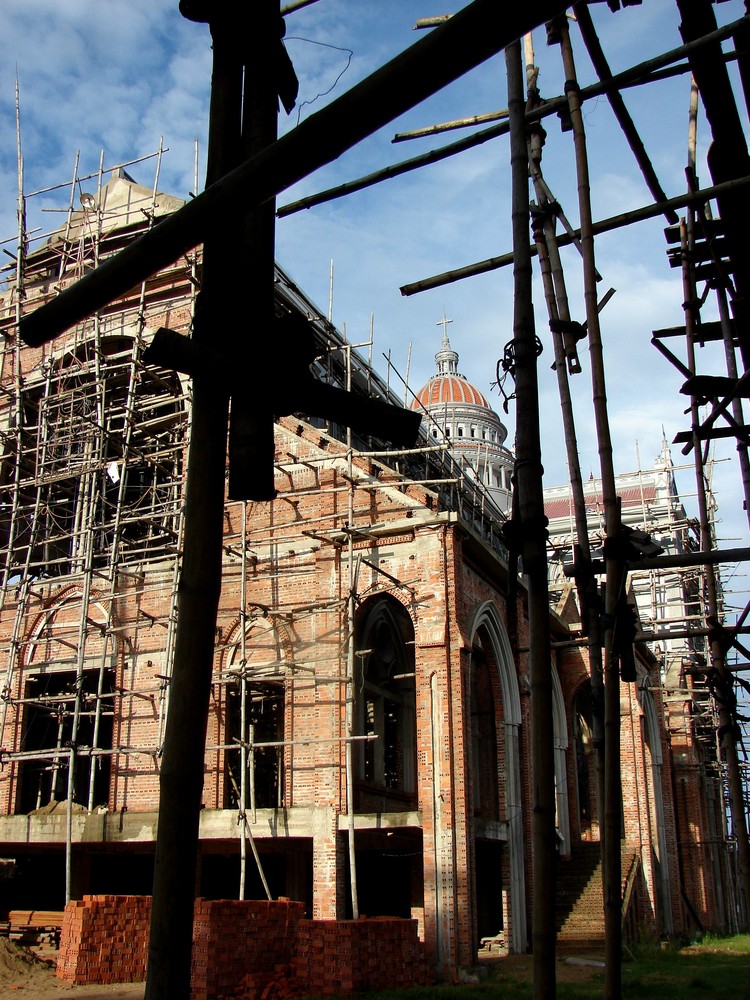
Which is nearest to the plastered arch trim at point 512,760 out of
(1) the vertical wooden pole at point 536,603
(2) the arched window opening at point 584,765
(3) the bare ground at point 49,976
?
(3) the bare ground at point 49,976

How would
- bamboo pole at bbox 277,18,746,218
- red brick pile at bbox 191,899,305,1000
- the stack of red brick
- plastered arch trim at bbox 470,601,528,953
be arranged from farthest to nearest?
plastered arch trim at bbox 470,601,528,953
the stack of red brick
red brick pile at bbox 191,899,305,1000
bamboo pole at bbox 277,18,746,218

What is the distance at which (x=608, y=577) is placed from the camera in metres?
7.33

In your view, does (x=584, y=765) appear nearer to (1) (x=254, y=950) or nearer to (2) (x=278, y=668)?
(2) (x=278, y=668)

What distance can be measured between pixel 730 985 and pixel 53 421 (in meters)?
17.6

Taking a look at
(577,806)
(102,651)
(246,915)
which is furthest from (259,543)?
(577,806)

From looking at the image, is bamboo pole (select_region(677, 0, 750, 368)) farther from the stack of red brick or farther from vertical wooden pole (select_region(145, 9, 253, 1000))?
the stack of red brick

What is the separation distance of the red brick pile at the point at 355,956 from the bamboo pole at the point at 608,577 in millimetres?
8516

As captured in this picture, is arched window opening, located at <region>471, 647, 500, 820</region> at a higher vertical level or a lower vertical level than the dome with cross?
lower

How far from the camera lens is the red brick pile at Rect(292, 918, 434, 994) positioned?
46.0 ft

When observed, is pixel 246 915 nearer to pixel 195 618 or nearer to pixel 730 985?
pixel 730 985

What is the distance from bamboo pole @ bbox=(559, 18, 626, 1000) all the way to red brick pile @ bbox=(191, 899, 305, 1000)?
28.9 feet

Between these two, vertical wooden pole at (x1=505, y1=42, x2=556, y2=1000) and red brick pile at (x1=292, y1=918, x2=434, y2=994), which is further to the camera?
red brick pile at (x1=292, y1=918, x2=434, y2=994)

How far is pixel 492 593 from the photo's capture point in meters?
20.8

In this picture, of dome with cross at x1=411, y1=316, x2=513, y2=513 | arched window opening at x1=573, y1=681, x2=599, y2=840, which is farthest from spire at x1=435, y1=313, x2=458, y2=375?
arched window opening at x1=573, y1=681, x2=599, y2=840
